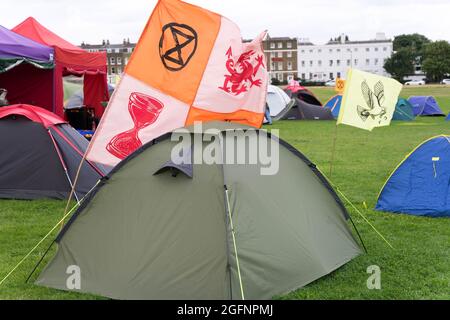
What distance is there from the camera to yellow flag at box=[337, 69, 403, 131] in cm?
791

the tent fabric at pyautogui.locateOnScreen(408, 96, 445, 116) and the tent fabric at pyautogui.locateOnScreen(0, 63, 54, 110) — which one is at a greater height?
the tent fabric at pyautogui.locateOnScreen(0, 63, 54, 110)

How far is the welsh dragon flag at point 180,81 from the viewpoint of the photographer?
5723 millimetres

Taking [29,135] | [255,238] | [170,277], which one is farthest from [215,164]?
[29,135]

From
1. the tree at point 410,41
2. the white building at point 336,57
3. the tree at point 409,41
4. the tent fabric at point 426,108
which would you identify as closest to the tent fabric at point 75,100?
the tent fabric at point 426,108

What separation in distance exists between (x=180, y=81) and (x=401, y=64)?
99.9m

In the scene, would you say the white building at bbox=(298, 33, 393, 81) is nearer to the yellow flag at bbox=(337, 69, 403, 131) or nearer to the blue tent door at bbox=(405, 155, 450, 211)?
the yellow flag at bbox=(337, 69, 403, 131)

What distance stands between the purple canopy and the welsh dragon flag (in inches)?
276

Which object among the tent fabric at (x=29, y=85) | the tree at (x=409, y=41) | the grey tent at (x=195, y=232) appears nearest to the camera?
the grey tent at (x=195, y=232)

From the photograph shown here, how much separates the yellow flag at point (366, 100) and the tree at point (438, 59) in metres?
87.2

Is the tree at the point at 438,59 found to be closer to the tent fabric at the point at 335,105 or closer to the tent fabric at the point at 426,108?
the tent fabric at the point at 426,108

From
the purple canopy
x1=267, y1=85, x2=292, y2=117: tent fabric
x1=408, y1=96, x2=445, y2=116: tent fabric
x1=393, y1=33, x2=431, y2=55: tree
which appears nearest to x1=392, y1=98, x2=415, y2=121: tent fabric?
x1=408, y1=96, x2=445, y2=116: tent fabric

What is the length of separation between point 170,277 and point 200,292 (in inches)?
12.0

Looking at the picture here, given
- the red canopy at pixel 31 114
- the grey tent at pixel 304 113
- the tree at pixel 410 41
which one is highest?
the tree at pixel 410 41
